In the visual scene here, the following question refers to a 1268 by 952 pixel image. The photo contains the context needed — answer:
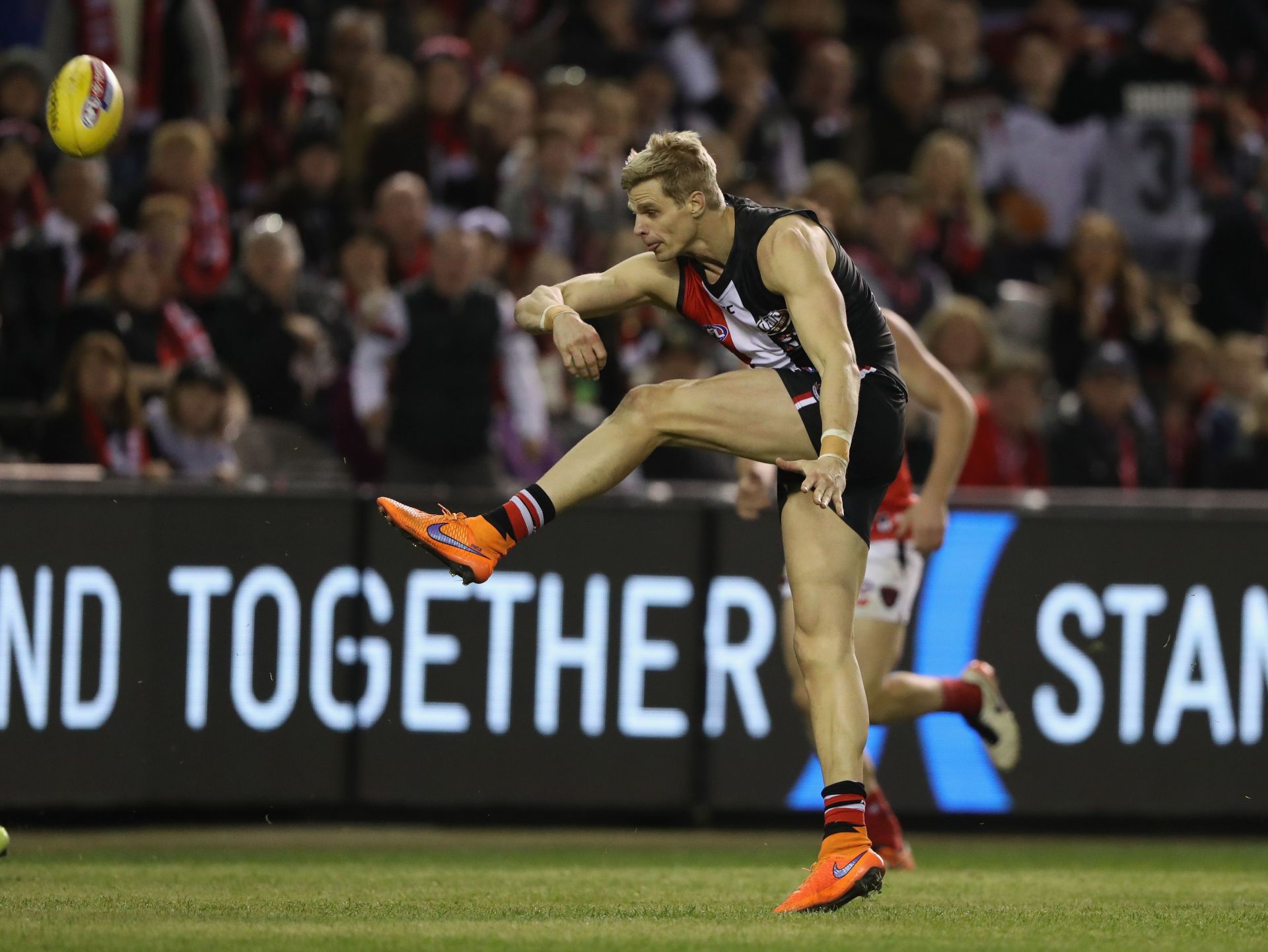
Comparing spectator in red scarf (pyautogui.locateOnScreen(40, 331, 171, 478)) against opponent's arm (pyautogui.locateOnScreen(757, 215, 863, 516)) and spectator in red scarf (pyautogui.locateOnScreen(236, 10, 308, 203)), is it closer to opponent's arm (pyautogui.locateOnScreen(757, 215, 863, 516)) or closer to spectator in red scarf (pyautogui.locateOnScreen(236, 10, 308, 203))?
spectator in red scarf (pyautogui.locateOnScreen(236, 10, 308, 203))

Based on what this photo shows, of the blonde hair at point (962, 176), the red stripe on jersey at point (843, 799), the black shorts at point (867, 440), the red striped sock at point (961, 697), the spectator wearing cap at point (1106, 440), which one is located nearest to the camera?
the red stripe on jersey at point (843, 799)

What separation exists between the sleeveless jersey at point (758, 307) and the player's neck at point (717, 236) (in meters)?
0.02

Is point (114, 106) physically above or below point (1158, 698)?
above

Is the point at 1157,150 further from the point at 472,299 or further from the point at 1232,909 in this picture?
the point at 1232,909

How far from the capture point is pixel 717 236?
276 inches

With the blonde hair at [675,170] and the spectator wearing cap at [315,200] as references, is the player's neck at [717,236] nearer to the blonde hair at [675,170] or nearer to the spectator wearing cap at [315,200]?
the blonde hair at [675,170]

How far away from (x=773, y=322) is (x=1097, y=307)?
691 cm

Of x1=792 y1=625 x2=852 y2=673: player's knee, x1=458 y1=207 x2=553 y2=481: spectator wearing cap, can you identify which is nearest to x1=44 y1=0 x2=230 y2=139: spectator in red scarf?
x1=458 y1=207 x2=553 y2=481: spectator wearing cap

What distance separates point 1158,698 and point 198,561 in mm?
4739

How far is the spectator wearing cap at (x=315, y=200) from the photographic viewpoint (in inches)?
513

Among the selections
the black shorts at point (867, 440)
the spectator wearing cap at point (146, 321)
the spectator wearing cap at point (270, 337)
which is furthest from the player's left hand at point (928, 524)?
the spectator wearing cap at point (146, 321)

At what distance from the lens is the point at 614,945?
19.5ft

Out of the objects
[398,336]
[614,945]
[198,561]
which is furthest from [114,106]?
[614,945]

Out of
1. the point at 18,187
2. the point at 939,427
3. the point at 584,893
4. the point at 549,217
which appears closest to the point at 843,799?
the point at 584,893
